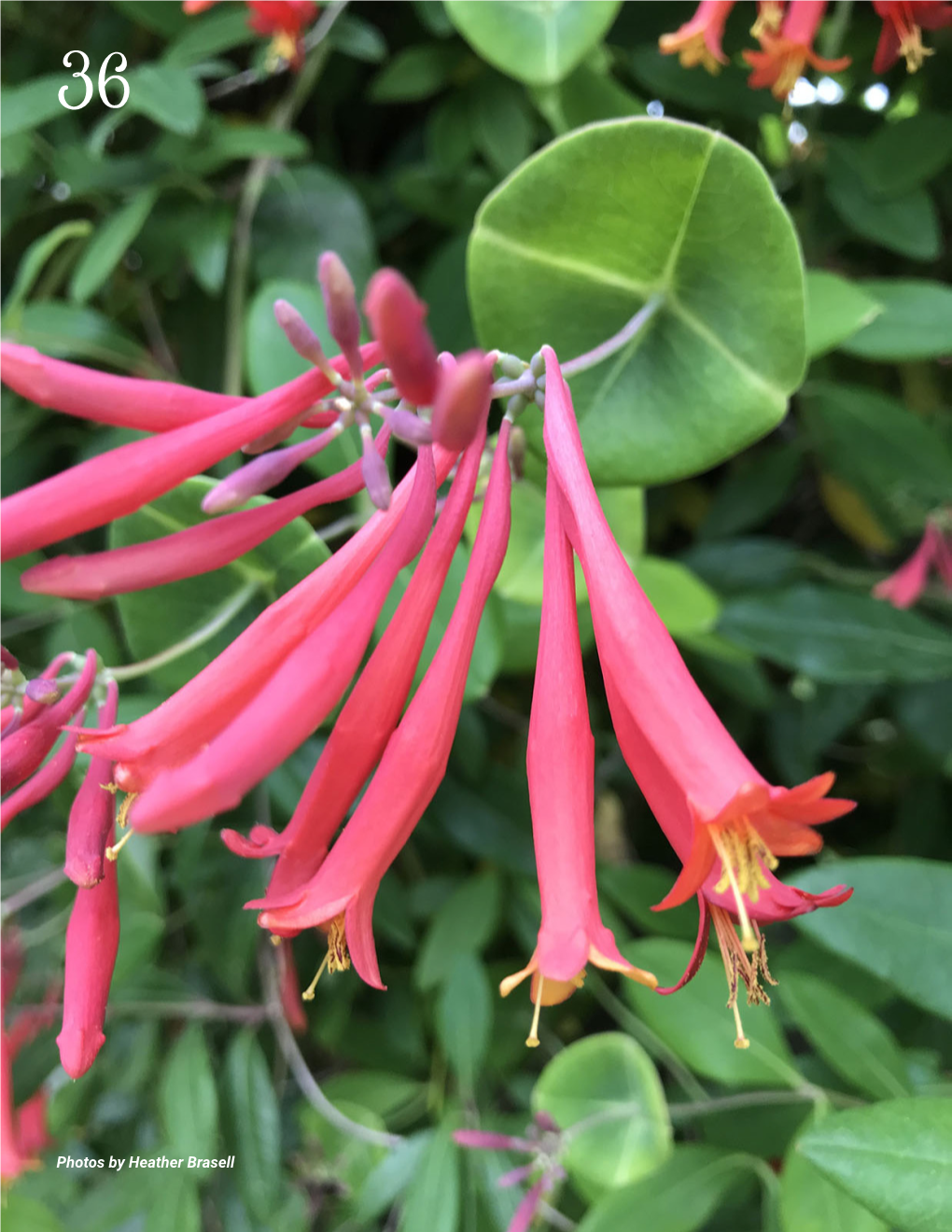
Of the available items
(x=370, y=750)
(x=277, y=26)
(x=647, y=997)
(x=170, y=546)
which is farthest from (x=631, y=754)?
(x=277, y=26)

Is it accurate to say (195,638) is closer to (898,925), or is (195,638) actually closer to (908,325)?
(898,925)

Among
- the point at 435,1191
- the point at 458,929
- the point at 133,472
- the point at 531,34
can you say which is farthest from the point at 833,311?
the point at 435,1191

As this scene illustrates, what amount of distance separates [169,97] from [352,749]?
1.84 ft

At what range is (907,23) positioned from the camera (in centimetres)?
58

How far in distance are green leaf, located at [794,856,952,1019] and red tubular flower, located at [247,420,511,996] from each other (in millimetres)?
333

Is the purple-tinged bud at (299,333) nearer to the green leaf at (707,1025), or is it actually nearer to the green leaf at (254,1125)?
the green leaf at (707,1025)

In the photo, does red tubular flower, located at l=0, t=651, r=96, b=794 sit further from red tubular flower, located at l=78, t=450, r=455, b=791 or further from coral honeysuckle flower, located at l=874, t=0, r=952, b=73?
coral honeysuckle flower, located at l=874, t=0, r=952, b=73

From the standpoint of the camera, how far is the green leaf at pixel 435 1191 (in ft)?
2.56

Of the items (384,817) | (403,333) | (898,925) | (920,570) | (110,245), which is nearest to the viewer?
(403,333)

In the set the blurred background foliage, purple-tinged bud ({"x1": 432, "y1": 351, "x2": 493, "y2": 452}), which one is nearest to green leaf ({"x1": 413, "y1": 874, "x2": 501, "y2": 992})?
the blurred background foliage

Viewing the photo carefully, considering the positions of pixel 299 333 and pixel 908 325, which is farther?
pixel 908 325

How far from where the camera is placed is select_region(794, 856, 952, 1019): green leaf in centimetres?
60

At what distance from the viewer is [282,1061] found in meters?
0.99

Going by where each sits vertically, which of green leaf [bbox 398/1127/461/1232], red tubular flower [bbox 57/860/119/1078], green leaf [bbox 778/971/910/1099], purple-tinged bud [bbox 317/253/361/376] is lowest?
green leaf [bbox 398/1127/461/1232]
